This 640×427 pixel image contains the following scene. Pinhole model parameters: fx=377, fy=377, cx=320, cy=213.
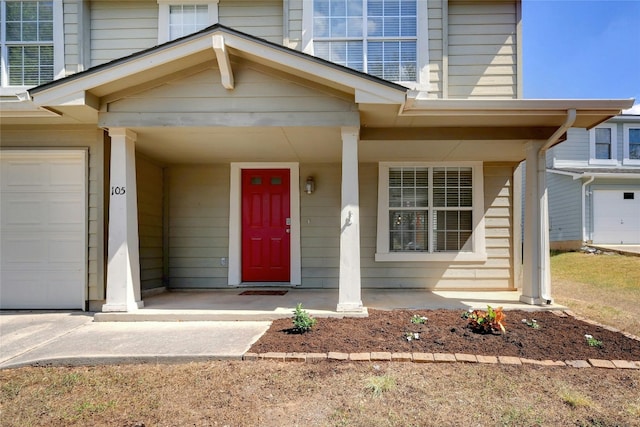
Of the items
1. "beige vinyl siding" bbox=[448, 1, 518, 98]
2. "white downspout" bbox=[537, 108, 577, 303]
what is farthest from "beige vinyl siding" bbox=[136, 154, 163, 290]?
"white downspout" bbox=[537, 108, 577, 303]

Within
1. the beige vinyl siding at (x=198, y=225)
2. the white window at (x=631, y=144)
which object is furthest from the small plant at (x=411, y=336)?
the white window at (x=631, y=144)

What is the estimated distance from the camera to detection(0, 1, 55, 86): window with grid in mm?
6250

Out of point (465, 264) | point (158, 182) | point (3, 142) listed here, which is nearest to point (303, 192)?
point (158, 182)

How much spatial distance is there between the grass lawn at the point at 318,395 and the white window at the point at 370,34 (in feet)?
15.6

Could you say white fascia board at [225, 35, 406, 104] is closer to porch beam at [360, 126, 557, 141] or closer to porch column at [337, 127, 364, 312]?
porch column at [337, 127, 364, 312]

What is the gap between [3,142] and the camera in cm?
531

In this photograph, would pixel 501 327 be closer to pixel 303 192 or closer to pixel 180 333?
pixel 180 333

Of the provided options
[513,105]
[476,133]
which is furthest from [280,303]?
[513,105]

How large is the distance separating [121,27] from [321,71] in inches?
164

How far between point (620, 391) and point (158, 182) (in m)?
6.67

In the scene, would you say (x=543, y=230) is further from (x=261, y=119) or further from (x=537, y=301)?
(x=261, y=119)

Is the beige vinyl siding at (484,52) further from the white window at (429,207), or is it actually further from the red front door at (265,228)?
the red front door at (265,228)

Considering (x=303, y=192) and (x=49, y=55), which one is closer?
(x=49, y=55)

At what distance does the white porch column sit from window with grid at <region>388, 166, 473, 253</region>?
411 centimetres
